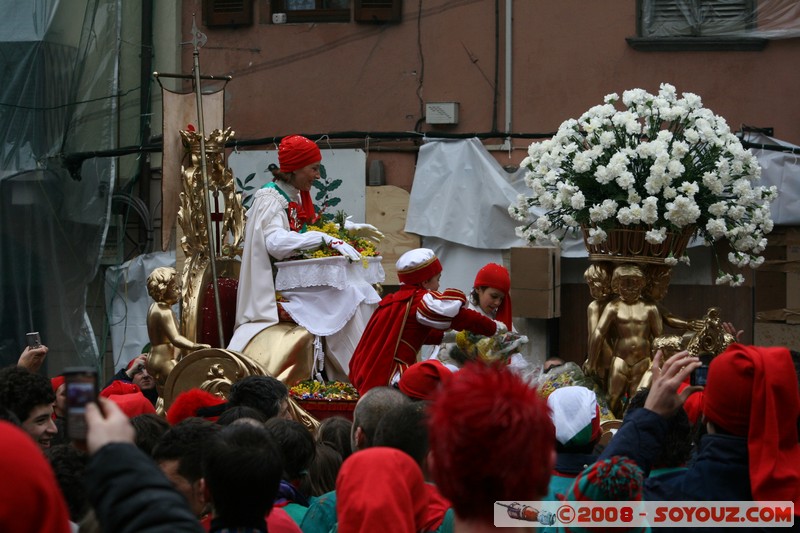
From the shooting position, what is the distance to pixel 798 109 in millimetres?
12086

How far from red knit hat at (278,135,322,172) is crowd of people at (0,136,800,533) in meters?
3.03

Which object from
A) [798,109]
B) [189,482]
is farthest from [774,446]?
[798,109]

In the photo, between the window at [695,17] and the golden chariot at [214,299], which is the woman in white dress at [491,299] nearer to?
the golden chariot at [214,299]

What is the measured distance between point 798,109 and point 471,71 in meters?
3.33

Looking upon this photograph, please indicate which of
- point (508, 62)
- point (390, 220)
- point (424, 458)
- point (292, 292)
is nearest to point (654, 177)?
point (292, 292)

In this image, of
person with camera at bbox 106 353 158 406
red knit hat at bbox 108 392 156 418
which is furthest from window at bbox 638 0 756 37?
red knit hat at bbox 108 392 156 418

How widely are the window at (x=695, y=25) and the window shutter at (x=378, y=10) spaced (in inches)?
98.9

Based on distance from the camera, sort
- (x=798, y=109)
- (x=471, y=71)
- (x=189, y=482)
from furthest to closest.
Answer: (x=471, y=71) < (x=798, y=109) < (x=189, y=482)

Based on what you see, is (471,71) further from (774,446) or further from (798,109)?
(774,446)

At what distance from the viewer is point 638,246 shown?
771 centimetres

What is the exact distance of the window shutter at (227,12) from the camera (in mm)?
13703

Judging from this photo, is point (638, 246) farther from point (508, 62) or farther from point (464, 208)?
point (508, 62)

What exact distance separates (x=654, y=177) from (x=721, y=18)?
5455mm

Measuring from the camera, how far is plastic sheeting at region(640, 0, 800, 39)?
478 inches
